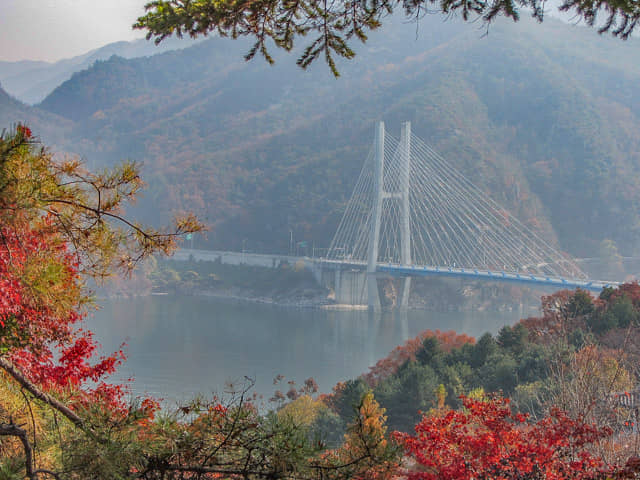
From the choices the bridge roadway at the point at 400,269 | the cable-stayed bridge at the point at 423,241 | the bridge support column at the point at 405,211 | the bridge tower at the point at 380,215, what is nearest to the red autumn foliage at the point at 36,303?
the bridge roadway at the point at 400,269

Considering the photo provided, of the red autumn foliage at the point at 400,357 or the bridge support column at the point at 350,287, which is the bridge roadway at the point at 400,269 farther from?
the red autumn foliage at the point at 400,357

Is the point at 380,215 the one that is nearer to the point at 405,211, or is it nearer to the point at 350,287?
the point at 405,211

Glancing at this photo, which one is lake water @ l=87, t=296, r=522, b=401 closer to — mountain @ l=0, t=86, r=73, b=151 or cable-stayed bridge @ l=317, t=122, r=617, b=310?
cable-stayed bridge @ l=317, t=122, r=617, b=310

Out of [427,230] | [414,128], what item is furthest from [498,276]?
[414,128]

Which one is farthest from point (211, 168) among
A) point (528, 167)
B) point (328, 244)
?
point (528, 167)

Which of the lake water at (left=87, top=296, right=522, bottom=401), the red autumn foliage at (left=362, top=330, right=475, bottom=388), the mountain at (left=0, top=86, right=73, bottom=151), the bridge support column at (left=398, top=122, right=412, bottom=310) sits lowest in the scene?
the lake water at (left=87, top=296, right=522, bottom=401)

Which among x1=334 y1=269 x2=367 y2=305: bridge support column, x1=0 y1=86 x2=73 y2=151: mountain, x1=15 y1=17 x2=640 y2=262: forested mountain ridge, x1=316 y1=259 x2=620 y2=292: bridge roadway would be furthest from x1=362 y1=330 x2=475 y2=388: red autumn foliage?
x1=0 y1=86 x2=73 y2=151: mountain
